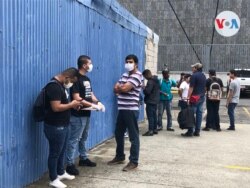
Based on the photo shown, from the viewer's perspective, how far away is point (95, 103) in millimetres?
6785

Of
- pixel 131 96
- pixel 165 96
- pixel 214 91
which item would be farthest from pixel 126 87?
pixel 214 91

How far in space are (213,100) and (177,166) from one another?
4938 millimetres

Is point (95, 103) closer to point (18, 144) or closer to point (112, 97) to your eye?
point (18, 144)

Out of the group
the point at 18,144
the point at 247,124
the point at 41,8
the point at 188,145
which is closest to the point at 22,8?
the point at 41,8

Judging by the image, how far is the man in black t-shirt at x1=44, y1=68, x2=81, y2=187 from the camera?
5.38 m

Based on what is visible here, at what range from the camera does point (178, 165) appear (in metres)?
7.41

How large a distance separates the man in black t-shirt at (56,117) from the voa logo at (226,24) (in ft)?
65.3

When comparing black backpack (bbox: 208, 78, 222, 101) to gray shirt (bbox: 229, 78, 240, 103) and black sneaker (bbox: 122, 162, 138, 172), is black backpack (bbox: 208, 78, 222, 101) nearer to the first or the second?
gray shirt (bbox: 229, 78, 240, 103)

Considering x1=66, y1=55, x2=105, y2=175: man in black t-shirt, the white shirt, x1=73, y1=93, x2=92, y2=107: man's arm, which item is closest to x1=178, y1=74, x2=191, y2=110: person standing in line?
the white shirt

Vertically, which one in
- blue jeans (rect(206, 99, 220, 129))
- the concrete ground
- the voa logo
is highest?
the voa logo

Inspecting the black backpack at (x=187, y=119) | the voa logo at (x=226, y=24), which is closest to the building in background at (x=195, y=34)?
the voa logo at (x=226, y=24)

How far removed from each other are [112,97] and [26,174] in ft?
14.3

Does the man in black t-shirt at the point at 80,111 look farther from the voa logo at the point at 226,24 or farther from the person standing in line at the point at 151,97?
the voa logo at the point at 226,24

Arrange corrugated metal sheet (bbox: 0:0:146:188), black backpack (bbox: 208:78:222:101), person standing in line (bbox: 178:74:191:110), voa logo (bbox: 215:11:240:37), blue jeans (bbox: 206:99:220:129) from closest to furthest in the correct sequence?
corrugated metal sheet (bbox: 0:0:146:188), person standing in line (bbox: 178:74:191:110), black backpack (bbox: 208:78:222:101), blue jeans (bbox: 206:99:220:129), voa logo (bbox: 215:11:240:37)
